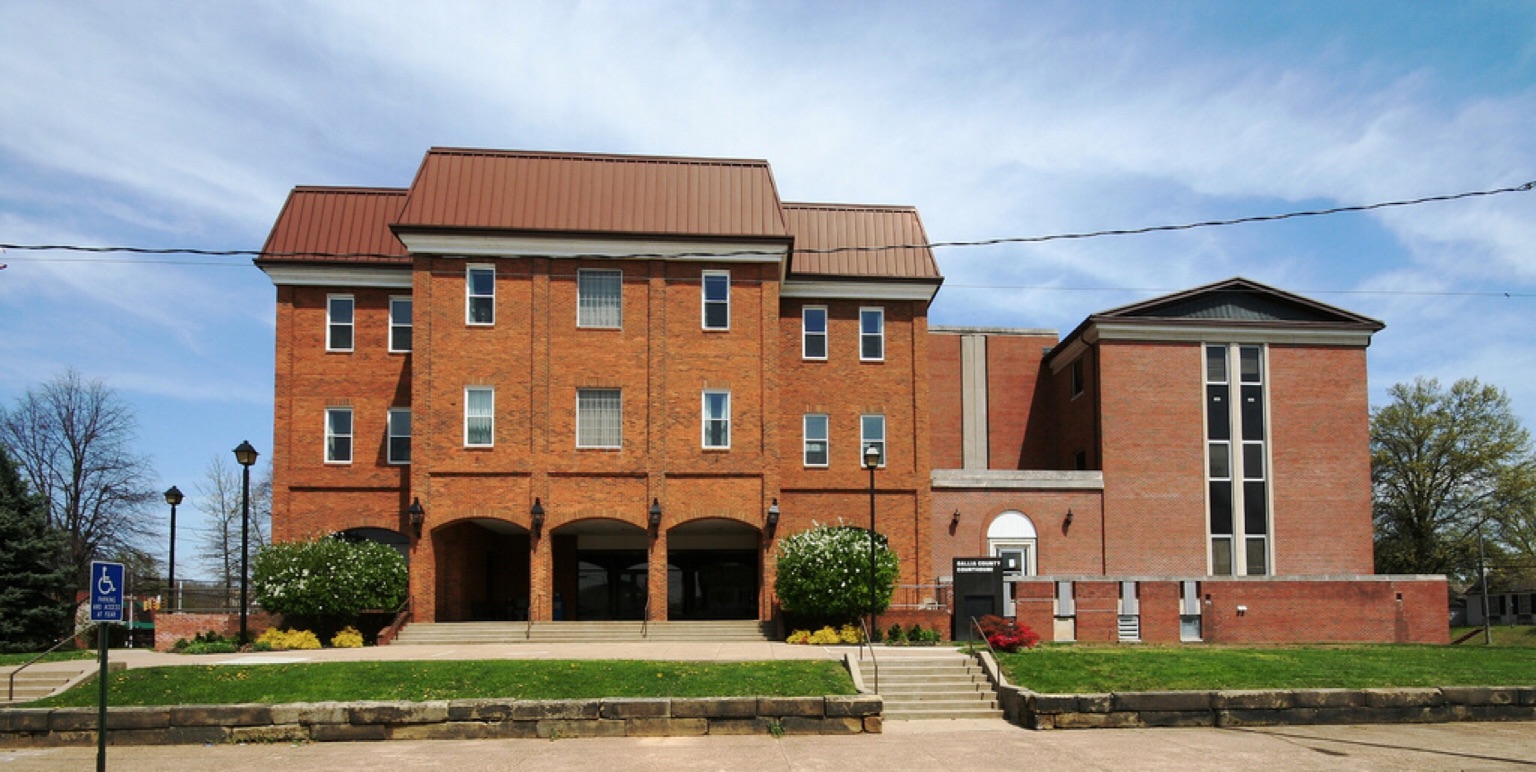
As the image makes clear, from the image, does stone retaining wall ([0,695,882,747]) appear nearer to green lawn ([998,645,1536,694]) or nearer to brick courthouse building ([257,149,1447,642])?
green lawn ([998,645,1536,694])

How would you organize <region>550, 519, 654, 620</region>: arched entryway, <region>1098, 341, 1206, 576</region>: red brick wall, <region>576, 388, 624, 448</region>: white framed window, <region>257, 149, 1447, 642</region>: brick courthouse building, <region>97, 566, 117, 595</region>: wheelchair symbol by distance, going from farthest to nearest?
<region>1098, 341, 1206, 576</region>: red brick wall, <region>550, 519, 654, 620</region>: arched entryway, <region>576, 388, 624, 448</region>: white framed window, <region>257, 149, 1447, 642</region>: brick courthouse building, <region>97, 566, 117, 595</region>: wheelchair symbol

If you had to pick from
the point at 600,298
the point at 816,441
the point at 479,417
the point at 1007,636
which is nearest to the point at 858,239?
the point at 816,441

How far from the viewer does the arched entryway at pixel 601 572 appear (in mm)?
34969

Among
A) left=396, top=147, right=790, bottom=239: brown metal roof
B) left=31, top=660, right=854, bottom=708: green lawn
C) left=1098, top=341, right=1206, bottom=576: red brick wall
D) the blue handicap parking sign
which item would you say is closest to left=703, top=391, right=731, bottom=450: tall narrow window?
left=396, top=147, right=790, bottom=239: brown metal roof

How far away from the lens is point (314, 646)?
91.8ft

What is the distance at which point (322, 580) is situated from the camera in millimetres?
28156

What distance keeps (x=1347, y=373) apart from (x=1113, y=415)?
7.97 m

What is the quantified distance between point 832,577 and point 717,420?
5788mm

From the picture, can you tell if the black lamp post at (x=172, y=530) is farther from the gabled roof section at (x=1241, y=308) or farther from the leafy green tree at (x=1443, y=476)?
the leafy green tree at (x=1443, y=476)

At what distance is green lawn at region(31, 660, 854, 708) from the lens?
738 inches

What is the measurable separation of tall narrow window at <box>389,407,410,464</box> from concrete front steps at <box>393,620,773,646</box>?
212 inches

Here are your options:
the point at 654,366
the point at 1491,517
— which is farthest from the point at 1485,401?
the point at 654,366

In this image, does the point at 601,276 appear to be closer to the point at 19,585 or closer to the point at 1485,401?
the point at 19,585

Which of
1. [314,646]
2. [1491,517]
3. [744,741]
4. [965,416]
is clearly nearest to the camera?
[744,741]
